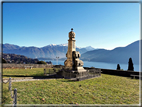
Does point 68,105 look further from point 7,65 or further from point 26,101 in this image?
point 7,65

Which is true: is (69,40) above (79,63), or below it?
above

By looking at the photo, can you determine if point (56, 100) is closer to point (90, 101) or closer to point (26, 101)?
point (26, 101)

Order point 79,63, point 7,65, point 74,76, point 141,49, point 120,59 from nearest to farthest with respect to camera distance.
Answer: point 141,49 → point 74,76 → point 79,63 → point 7,65 → point 120,59

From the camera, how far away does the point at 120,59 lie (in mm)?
197000

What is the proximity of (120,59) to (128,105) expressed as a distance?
222226mm

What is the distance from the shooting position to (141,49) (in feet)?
→ 18.5

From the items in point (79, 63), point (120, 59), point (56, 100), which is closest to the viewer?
point (56, 100)

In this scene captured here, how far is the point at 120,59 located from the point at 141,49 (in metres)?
221

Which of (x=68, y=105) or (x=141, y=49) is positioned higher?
(x=141, y=49)

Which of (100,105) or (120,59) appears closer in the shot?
(100,105)

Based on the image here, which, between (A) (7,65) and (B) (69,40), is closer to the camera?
(B) (69,40)

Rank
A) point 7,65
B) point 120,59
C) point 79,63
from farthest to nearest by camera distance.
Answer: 1. point 120,59
2. point 7,65
3. point 79,63

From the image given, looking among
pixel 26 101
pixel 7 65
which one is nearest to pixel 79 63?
pixel 26 101

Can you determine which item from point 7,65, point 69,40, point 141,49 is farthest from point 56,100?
point 7,65
